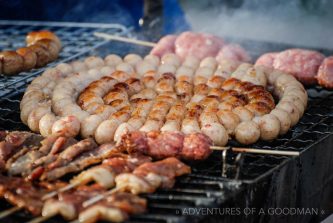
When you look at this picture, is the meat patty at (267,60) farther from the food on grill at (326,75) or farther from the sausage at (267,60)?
the food on grill at (326,75)

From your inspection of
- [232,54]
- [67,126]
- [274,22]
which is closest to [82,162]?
[67,126]

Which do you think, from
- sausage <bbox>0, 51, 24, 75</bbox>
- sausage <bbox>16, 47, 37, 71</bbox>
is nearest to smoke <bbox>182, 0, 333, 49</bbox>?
sausage <bbox>16, 47, 37, 71</bbox>

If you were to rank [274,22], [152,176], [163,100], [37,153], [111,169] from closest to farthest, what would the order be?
[152,176] → [111,169] → [37,153] → [163,100] → [274,22]

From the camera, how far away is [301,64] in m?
6.81

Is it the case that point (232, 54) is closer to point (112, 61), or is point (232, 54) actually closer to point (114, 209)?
point (112, 61)

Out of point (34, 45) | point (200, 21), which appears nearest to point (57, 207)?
point (34, 45)

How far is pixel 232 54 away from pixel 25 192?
3.79 meters

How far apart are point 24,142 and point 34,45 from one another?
9.31 ft

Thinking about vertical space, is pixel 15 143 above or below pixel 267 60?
below

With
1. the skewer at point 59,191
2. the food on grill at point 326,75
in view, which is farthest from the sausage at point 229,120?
the food on grill at point 326,75

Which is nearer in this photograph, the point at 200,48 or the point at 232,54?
the point at 232,54

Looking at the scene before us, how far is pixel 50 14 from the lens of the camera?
11289mm

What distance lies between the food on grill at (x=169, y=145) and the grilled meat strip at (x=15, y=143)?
32.0 inches

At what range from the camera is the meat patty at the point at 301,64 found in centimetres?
676
